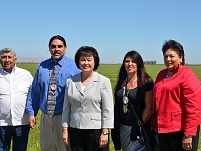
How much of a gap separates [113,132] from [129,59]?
1.21 meters

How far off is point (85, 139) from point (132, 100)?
0.91m

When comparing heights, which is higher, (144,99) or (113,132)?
(144,99)

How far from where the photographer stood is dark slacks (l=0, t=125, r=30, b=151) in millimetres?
5168

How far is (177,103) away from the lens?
424 cm

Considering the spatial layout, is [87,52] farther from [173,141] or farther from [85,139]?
[173,141]

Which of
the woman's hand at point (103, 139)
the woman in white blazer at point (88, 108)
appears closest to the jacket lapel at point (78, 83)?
the woman in white blazer at point (88, 108)

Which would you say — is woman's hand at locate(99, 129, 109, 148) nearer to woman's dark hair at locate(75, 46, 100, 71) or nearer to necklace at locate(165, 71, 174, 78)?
woman's dark hair at locate(75, 46, 100, 71)

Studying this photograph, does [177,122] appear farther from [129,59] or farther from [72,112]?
[72,112]

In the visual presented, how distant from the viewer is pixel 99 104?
4426mm

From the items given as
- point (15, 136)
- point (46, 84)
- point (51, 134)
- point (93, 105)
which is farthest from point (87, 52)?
point (15, 136)

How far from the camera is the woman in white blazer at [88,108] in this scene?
4402 mm

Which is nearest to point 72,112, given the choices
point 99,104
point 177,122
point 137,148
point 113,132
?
point 99,104

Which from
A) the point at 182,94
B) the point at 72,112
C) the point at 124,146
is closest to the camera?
the point at 182,94

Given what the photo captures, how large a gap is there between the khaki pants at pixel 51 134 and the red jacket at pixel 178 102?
162cm
